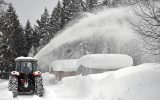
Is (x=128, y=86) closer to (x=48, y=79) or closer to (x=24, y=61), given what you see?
(x=24, y=61)

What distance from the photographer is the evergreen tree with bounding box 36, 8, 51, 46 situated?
58.1 metres

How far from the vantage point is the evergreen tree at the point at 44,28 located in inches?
2289

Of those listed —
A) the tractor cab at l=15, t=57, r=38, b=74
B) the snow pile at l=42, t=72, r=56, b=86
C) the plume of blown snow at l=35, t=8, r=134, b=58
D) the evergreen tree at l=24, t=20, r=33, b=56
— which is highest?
the evergreen tree at l=24, t=20, r=33, b=56

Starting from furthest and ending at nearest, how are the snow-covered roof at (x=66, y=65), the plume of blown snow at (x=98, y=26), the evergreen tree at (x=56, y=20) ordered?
the evergreen tree at (x=56, y=20) < the snow-covered roof at (x=66, y=65) < the plume of blown snow at (x=98, y=26)

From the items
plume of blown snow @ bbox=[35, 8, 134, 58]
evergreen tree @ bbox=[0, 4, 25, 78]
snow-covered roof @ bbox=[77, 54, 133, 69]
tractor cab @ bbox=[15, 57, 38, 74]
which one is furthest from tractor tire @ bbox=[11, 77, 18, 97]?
evergreen tree @ bbox=[0, 4, 25, 78]

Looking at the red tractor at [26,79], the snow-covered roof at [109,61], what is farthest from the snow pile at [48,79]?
the red tractor at [26,79]

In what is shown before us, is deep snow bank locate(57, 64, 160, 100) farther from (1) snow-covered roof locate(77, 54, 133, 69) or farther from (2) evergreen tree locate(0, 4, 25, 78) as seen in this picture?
(2) evergreen tree locate(0, 4, 25, 78)

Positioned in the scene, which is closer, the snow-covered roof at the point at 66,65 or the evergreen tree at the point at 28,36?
the snow-covered roof at the point at 66,65

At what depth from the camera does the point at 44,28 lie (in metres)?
61.4

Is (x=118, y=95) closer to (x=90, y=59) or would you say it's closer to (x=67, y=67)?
(x=90, y=59)

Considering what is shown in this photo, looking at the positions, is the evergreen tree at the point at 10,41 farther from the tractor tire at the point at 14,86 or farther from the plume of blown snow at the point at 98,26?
the tractor tire at the point at 14,86

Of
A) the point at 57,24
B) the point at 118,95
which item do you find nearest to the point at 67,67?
the point at 57,24

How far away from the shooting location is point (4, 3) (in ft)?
74.8

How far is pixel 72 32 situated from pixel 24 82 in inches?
536
